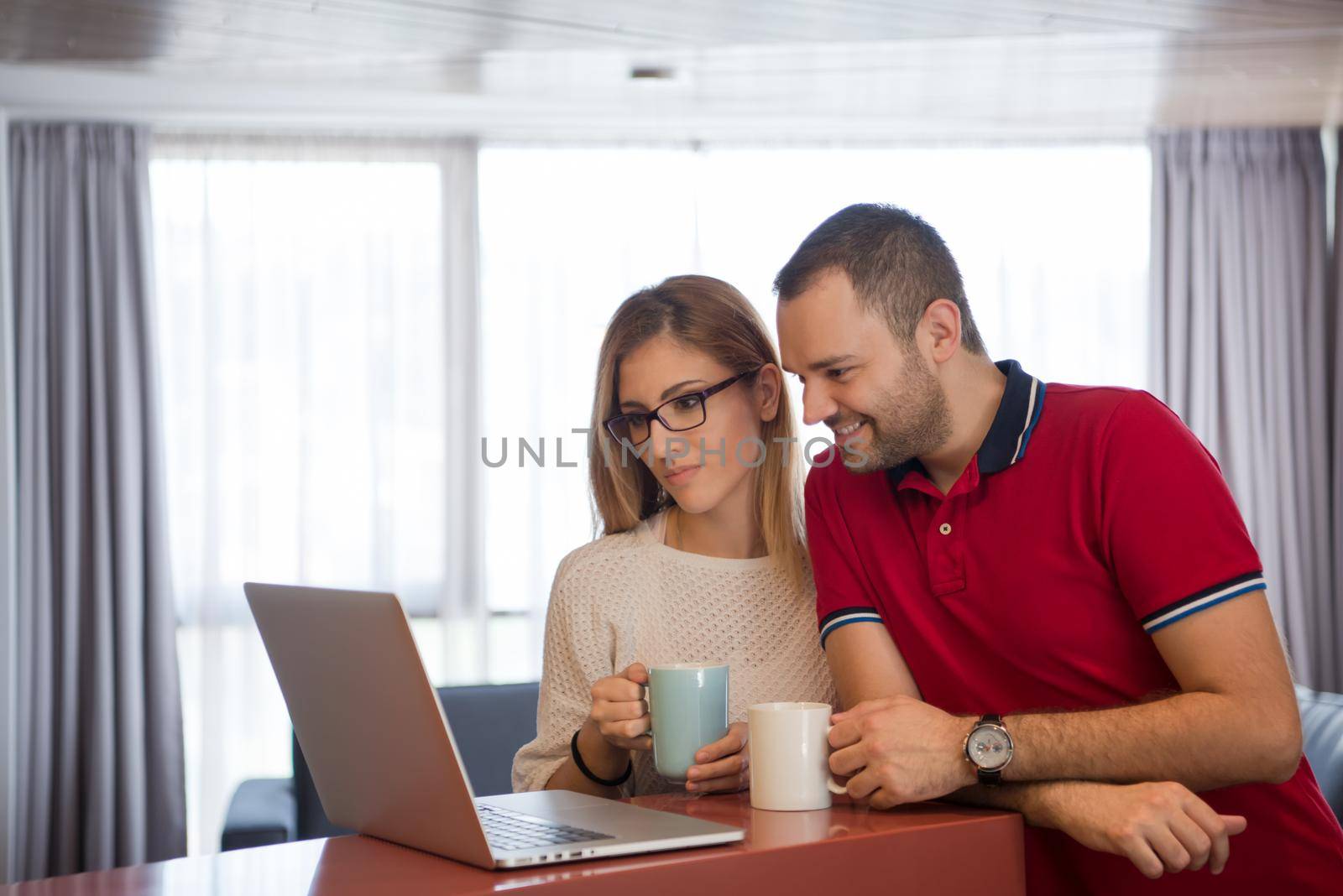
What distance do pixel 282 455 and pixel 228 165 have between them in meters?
1.02

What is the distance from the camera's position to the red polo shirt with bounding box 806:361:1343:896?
132cm

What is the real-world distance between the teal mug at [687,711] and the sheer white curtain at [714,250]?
2.99 meters

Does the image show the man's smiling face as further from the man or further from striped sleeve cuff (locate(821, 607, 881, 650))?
striped sleeve cuff (locate(821, 607, 881, 650))

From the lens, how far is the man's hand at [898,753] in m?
1.20

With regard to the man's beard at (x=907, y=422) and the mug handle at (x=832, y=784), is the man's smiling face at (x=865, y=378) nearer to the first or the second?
the man's beard at (x=907, y=422)

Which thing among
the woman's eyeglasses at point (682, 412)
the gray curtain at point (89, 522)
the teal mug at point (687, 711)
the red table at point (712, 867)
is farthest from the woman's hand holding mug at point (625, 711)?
the gray curtain at point (89, 522)

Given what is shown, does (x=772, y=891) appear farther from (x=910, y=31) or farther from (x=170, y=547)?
(x=170, y=547)

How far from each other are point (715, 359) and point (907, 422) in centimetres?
38

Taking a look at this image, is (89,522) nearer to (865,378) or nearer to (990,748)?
(865,378)

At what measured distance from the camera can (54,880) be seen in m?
1.03

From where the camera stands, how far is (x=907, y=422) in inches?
59.4

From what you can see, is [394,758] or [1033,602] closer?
[394,758]

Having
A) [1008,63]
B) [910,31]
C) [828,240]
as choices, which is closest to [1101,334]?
[1008,63]

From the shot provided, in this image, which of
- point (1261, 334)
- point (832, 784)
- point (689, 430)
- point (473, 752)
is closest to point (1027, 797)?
point (832, 784)
